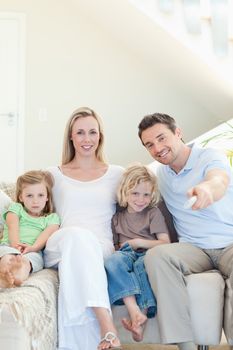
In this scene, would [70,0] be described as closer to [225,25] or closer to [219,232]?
[225,25]

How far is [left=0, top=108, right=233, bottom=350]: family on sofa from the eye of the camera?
2.26 meters

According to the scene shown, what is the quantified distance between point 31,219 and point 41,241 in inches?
6.2

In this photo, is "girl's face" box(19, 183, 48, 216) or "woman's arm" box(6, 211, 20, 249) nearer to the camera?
"woman's arm" box(6, 211, 20, 249)

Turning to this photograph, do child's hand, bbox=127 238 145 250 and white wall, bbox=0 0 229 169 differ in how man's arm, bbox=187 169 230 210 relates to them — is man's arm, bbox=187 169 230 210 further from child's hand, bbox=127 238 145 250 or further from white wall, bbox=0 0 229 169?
white wall, bbox=0 0 229 169

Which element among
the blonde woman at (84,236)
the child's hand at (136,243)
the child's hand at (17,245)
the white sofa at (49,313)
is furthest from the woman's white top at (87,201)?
the white sofa at (49,313)

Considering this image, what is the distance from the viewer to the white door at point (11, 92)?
6.29 meters

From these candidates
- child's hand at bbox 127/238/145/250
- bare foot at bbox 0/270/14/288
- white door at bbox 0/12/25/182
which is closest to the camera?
bare foot at bbox 0/270/14/288

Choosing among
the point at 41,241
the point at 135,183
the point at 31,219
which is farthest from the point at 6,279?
the point at 135,183

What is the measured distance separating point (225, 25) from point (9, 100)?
8.62 ft

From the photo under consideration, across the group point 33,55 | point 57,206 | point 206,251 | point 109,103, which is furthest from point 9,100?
point 206,251

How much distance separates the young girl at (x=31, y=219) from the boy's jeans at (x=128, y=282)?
0.29 m

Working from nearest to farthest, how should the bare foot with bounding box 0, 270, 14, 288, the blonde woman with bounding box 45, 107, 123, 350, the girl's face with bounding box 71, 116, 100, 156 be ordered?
the bare foot with bounding box 0, 270, 14, 288, the blonde woman with bounding box 45, 107, 123, 350, the girl's face with bounding box 71, 116, 100, 156

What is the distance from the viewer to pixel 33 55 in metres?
6.34

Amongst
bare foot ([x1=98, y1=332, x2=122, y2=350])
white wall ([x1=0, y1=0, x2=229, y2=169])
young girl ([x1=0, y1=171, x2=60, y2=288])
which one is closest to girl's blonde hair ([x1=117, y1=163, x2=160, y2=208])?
young girl ([x1=0, y1=171, x2=60, y2=288])
